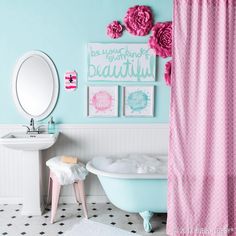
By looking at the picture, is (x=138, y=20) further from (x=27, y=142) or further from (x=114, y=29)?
(x=27, y=142)

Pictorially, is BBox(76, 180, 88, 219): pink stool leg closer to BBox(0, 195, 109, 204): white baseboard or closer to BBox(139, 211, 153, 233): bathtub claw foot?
BBox(0, 195, 109, 204): white baseboard

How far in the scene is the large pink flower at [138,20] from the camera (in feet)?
9.78

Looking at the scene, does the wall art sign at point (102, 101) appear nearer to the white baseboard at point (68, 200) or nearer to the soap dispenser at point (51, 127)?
the soap dispenser at point (51, 127)

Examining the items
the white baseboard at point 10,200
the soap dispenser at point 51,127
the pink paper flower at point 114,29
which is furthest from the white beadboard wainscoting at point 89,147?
the pink paper flower at point 114,29

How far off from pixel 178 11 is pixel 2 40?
195 cm

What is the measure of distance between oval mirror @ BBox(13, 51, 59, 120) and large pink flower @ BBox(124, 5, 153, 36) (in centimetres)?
99

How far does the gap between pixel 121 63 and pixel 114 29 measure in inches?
15.1

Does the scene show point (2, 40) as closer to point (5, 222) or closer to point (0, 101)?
point (0, 101)

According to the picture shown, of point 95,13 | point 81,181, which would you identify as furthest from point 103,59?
point 81,181

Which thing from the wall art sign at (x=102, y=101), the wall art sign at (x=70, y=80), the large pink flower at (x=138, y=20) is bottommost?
the wall art sign at (x=102, y=101)

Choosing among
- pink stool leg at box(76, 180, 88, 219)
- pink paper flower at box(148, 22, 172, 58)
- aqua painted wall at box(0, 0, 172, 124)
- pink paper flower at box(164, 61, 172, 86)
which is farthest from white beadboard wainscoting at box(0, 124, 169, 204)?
pink paper flower at box(148, 22, 172, 58)

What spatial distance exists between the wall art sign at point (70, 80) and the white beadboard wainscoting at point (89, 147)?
443 millimetres

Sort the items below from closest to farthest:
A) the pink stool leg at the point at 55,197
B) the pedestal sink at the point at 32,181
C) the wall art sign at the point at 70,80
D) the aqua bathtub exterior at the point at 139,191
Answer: the aqua bathtub exterior at the point at 139,191 → the pink stool leg at the point at 55,197 → the pedestal sink at the point at 32,181 → the wall art sign at the point at 70,80

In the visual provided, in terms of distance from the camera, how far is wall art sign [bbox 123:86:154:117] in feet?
10.2
